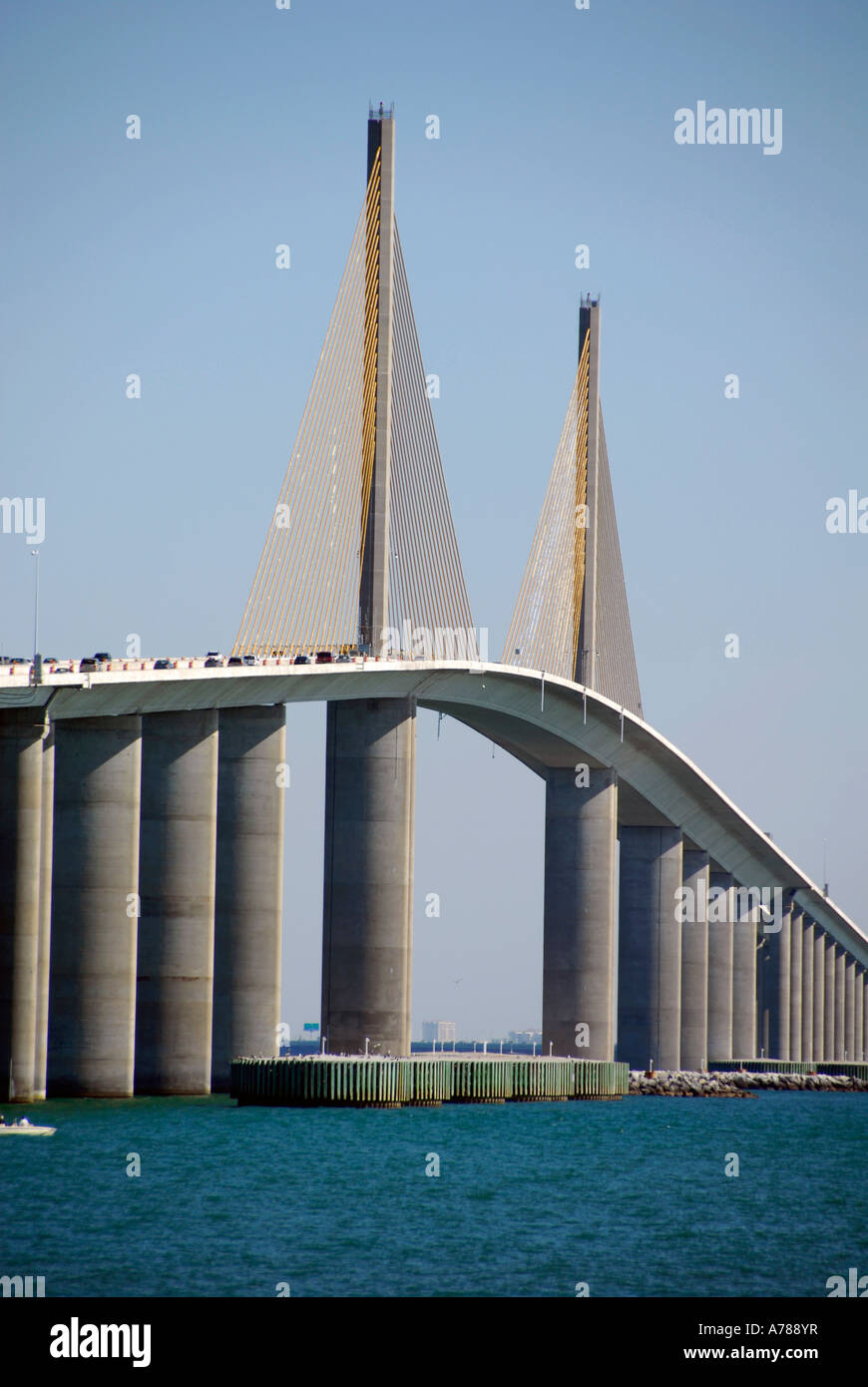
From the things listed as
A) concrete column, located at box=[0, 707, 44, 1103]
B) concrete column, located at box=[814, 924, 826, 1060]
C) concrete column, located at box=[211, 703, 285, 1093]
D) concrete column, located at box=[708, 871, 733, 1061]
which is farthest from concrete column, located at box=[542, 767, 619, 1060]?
concrete column, located at box=[814, 924, 826, 1060]

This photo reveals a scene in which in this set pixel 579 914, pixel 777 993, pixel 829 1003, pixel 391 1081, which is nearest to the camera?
pixel 391 1081

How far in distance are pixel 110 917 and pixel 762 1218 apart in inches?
805

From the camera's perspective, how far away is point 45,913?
5506cm

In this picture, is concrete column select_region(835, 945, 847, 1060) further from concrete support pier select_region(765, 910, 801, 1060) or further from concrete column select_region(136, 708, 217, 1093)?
concrete column select_region(136, 708, 217, 1093)

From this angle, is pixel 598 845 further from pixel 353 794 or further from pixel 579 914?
pixel 353 794

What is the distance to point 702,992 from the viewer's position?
333 feet

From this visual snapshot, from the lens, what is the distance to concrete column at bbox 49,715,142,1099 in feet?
172

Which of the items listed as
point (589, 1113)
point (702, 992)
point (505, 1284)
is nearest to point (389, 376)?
point (589, 1113)

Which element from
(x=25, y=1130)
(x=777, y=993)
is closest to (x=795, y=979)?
(x=777, y=993)

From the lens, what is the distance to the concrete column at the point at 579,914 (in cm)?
8262

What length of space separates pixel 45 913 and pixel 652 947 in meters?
44.7

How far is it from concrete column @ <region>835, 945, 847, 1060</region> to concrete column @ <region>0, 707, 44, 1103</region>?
114 m

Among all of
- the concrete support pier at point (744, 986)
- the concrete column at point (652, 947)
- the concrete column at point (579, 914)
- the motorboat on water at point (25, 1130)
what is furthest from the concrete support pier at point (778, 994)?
the motorboat on water at point (25, 1130)
